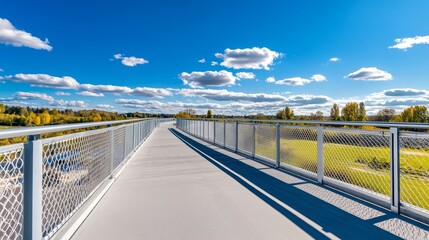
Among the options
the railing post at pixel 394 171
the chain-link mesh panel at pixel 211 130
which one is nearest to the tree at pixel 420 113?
the chain-link mesh panel at pixel 211 130

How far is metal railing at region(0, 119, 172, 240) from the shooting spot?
1.78m

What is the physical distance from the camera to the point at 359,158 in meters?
4.28

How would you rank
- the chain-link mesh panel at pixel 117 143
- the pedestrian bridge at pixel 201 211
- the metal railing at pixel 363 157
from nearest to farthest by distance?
1. the pedestrian bridge at pixel 201 211
2. the metal railing at pixel 363 157
3. the chain-link mesh panel at pixel 117 143

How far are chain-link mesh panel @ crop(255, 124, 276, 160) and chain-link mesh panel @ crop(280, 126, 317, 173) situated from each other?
0.37 metres

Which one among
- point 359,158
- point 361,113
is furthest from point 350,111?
point 359,158

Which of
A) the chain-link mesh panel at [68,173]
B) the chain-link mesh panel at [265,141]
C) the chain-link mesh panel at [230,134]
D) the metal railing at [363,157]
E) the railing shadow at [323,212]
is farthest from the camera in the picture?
the chain-link mesh panel at [230,134]

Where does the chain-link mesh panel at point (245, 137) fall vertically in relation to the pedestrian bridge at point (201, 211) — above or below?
above

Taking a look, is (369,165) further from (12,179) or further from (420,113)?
(420,113)

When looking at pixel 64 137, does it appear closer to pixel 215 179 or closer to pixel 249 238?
pixel 249 238

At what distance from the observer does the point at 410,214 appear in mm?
2982

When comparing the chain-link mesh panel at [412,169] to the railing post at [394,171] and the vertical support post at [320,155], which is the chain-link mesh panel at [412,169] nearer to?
the railing post at [394,171]

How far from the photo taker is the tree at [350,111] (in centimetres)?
9781

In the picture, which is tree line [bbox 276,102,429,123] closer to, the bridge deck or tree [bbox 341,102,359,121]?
tree [bbox 341,102,359,121]

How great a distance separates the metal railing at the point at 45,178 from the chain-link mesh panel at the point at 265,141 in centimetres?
379
